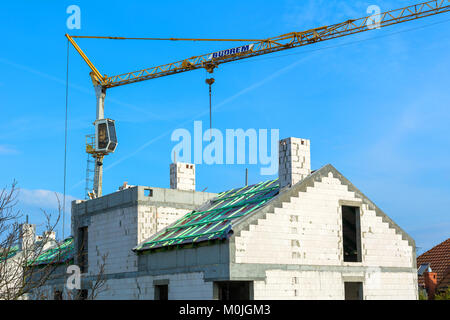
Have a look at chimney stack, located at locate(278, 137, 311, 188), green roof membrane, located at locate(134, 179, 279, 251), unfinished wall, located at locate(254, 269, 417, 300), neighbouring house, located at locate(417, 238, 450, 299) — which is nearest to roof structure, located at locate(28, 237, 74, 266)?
green roof membrane, located at locate(134, 179, 279, 251)

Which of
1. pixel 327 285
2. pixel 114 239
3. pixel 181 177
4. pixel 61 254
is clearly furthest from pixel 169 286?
pixel 61 254

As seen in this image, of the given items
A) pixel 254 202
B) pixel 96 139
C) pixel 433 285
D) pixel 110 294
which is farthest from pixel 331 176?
pixel 96 139

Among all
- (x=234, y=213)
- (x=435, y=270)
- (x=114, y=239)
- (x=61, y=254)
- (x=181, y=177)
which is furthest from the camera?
(x=435, y=270)

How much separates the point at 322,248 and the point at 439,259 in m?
21.3

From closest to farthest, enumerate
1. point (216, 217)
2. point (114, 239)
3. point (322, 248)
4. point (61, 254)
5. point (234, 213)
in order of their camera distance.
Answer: point (322, 248)
point (234, 213)
point (216, 217)
point (114, 239)
point (61, 254)

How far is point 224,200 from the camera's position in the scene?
1214 inches

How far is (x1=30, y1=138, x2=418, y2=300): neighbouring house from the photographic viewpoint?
24.1 m

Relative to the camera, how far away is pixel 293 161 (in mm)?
26594

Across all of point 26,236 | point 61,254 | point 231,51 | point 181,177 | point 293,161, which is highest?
point 231,51

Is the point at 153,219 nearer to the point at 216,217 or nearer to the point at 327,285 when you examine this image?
the point at 216,217

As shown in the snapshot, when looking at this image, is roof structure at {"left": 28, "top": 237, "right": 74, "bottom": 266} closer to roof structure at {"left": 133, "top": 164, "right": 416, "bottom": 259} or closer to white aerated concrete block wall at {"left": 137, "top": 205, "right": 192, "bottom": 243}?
white aerated concrete block wall at {"left": 137, "top": 205, "right": 192, "bottom": 243}
